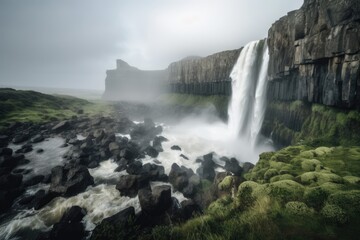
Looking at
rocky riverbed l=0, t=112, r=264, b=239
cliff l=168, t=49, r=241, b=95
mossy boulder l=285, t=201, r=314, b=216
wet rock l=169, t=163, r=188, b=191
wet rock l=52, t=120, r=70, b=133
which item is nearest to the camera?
mossy boulder l=285, t=201, r=314, b=216

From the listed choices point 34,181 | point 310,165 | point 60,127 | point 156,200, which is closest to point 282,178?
point 310,165

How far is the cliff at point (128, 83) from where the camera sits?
506 ft

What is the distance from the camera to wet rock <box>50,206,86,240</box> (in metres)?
12.1

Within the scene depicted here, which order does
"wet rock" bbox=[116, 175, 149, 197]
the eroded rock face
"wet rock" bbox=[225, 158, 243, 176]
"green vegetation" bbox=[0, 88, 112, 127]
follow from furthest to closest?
"green vegetation" bbox=[0, 88, 112, 127] → "wet rock" bbox=[225, 158, 243, 176] → "wet rock" bbox=[116, 175, 149, 197] → the eroded rock face

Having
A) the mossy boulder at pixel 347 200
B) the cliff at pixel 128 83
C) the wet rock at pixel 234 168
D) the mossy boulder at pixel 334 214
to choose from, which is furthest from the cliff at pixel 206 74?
the cliff at pixel 128 83

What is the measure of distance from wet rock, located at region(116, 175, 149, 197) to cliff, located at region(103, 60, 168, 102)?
5124 inches

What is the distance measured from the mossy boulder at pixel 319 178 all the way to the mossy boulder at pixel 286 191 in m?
1.31

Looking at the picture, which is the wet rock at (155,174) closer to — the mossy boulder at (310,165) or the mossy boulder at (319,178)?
the mossy boulder at (310,165)

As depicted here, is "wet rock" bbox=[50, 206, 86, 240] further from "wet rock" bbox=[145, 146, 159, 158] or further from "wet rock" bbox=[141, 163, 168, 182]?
"wet rock" bbox=[145, 146, 159, 158]

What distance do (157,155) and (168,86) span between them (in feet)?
264

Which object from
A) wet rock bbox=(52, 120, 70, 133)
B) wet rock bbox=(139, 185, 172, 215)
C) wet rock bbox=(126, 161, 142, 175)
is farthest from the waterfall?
wet rock bbox=(52, 120, 70, 133)

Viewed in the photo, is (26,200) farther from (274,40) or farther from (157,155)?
(274,40)

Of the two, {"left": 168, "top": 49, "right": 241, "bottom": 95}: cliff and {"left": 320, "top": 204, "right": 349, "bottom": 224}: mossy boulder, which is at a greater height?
{"left": 168, "top": 49, "right": 241, "bottom": 95}: cliff

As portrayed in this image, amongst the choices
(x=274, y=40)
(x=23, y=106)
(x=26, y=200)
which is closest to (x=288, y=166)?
(x=26, y=200)
